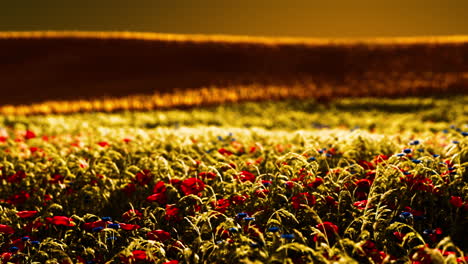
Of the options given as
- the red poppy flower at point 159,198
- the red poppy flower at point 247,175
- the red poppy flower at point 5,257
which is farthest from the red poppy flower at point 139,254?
the red poppy flower at point 247,175

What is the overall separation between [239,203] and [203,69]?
2817 cm

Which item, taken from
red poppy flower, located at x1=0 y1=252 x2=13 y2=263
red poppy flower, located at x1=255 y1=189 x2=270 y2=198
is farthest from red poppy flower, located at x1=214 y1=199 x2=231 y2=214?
red poppy flower, located at x1=0 y1=252 x2=13 y2=263

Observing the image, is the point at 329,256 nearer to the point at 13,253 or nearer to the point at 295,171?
the point at 295,171

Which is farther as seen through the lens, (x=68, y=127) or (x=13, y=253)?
(x=68, y=127)

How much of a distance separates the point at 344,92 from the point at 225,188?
68.2ft

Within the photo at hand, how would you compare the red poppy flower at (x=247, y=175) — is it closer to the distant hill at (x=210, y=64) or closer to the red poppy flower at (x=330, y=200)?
the red poppy flower at (x=330, y=200)

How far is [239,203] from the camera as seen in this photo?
15.1 feet

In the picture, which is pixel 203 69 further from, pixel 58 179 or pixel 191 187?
pixel 191 187

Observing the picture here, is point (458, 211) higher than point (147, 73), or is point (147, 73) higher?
point (147, 73)

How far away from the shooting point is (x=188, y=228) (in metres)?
4.49

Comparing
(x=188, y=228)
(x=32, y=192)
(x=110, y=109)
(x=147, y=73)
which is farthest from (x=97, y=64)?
(x=188, y=228)

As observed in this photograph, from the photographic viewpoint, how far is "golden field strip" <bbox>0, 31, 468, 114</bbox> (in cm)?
2416

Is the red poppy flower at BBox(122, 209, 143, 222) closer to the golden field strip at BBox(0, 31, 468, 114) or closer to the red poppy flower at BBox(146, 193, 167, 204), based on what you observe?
the red poppy flower at BBox(146, 193, 167, 204)

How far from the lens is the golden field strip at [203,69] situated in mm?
24156
